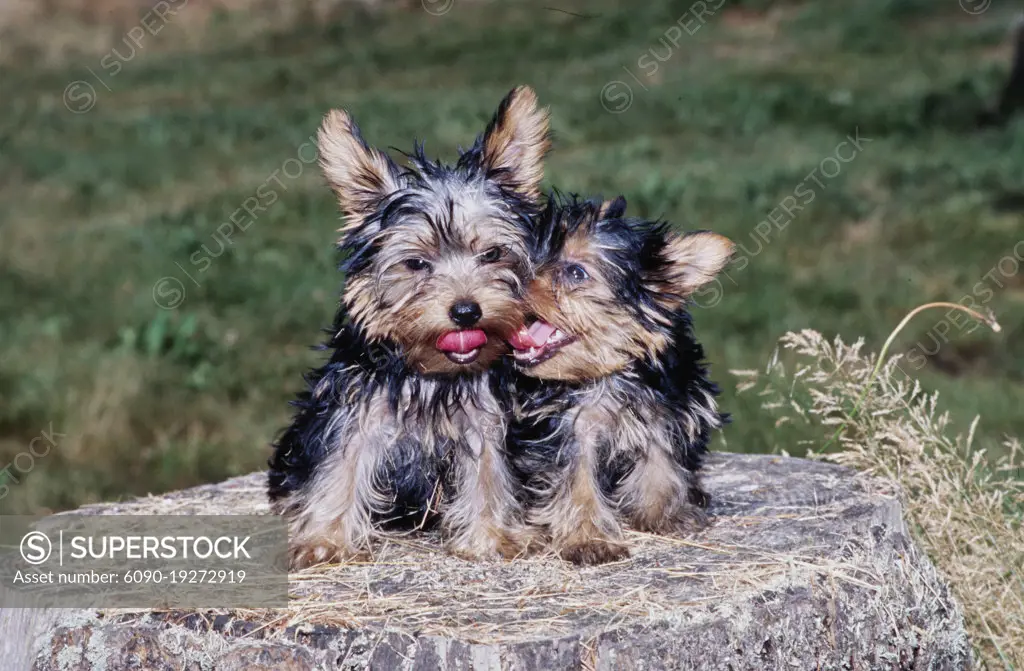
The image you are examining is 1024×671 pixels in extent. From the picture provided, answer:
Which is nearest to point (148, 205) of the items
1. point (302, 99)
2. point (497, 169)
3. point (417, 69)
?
point (302, 99)

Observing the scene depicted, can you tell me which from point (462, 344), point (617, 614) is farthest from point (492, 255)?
point (617, 614)

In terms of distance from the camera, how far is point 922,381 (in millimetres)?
12297

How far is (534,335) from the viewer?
5953 millimetres

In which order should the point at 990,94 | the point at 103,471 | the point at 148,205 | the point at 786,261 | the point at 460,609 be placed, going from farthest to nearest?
the point at 990,94
the point at 148,205
the point at 786,261
the point at 103,471
the point at 460,609

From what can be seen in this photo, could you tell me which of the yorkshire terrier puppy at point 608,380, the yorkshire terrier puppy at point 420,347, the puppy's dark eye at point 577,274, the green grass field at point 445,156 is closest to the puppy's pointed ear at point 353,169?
the yorkshire terrier puppy at point 420,347

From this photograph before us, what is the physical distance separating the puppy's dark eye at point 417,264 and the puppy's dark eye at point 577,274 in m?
0.59

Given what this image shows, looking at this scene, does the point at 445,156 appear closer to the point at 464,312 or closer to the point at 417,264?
the point at 417,264

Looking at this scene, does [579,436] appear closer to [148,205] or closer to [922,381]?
[922,381]

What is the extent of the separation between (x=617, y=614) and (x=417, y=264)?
160 centimetres

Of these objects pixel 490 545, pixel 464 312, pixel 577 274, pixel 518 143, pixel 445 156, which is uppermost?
pixel 445 156

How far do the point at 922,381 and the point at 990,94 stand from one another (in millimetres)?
13047

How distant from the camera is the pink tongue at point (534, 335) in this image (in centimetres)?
591

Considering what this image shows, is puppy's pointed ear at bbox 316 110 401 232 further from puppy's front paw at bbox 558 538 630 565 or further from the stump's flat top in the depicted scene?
puppy's front paw at bbox 558 538 630 565

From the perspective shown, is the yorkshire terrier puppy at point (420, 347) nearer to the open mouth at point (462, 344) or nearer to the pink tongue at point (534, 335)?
the open mouth at point (462, 344)
